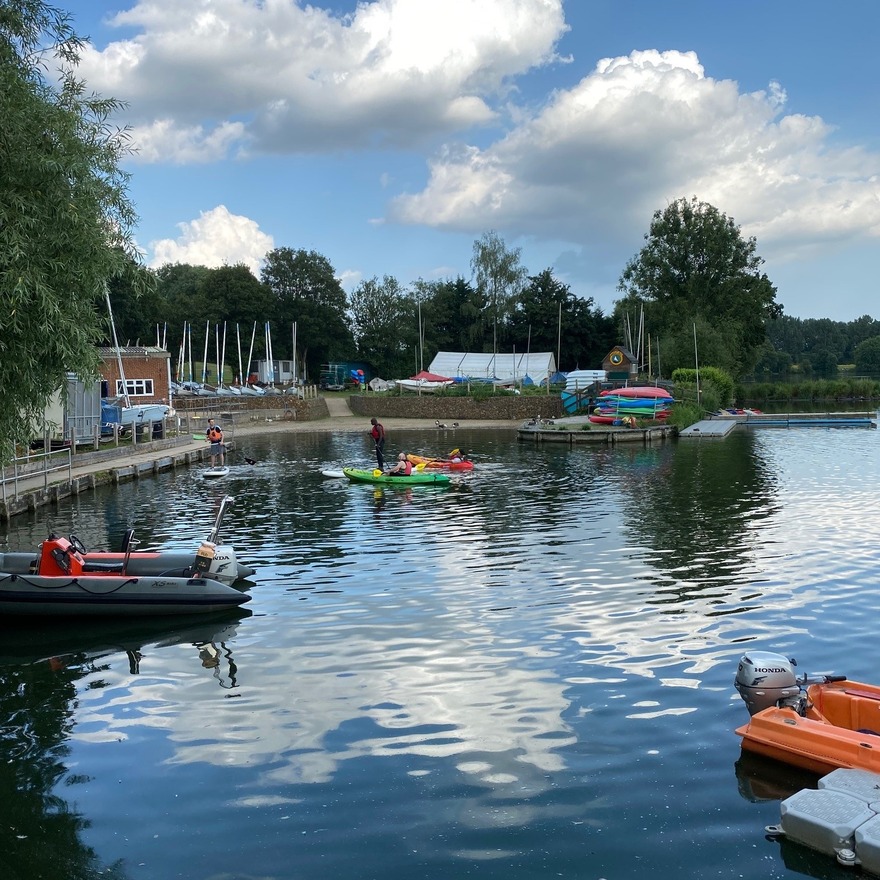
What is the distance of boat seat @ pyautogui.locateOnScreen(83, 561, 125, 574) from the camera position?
16.3 metres

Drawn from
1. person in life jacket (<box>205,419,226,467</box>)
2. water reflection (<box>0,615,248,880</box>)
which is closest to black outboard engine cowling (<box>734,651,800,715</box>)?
→ water reflection (<box>0,615,248,880</box>)

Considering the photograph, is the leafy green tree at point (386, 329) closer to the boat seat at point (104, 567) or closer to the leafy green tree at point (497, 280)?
the leafy green tree at point (497, 280)

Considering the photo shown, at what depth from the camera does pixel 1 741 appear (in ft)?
34.6

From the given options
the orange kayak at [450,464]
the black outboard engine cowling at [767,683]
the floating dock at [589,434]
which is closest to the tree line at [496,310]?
the floating dock at [589,434]

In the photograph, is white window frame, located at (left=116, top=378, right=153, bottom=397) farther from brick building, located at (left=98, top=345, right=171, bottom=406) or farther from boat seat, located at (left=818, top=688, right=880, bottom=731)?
boat seat, located at (left=818, top=688, right=880, bottom=731)

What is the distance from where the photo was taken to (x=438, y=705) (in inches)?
438

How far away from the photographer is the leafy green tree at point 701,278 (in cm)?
8631

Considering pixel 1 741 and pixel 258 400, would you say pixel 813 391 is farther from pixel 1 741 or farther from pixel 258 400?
pixel 1 741

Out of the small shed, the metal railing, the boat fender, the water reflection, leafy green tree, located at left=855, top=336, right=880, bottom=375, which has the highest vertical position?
leafy green tree, located at left=855, top=336, right=880, bottom=375

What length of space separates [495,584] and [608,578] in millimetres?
2347

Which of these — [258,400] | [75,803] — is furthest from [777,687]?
[258,400]

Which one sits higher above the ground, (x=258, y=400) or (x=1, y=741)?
(x=258, y=400)

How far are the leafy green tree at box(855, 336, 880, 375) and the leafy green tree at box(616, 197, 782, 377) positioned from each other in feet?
261

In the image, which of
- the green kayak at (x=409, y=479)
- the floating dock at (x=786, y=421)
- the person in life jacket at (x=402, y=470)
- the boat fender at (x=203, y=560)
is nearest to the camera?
the boat fender at (x=203, y=560)
